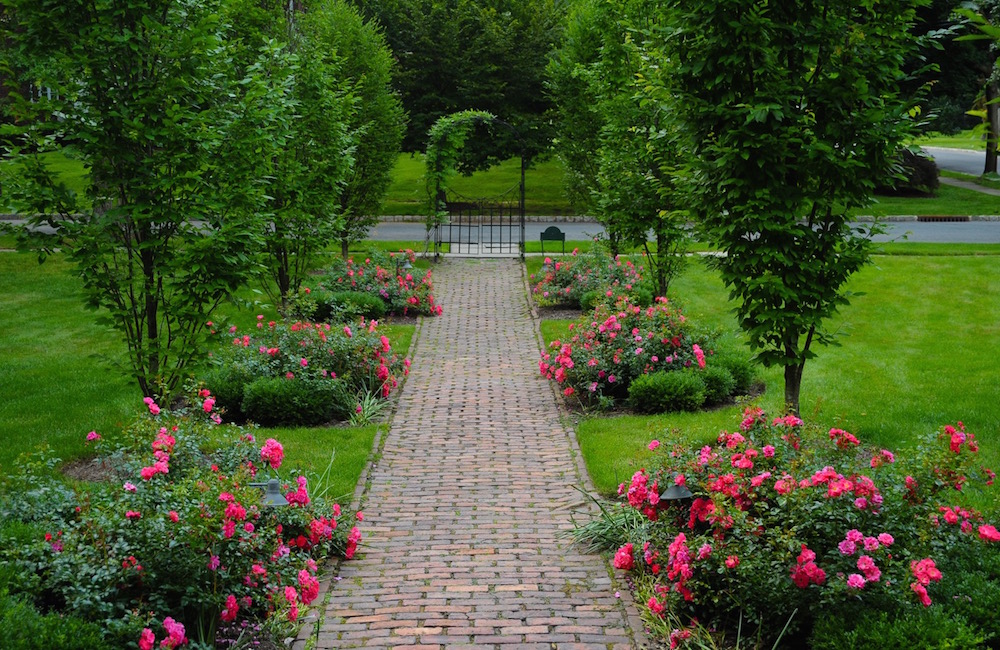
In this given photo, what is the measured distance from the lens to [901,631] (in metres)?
4.78

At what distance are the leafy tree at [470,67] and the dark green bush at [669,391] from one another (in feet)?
75.4

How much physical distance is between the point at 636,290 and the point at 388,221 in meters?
18.0

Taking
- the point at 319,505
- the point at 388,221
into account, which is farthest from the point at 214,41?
the point at 388,221

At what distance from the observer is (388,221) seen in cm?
3209

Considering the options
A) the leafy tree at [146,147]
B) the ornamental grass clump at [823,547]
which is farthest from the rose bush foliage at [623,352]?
the ornamental grass clump at [823,547]

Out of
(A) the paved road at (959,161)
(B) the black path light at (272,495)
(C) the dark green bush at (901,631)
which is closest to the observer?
(C) the dark green bush at (901,631)

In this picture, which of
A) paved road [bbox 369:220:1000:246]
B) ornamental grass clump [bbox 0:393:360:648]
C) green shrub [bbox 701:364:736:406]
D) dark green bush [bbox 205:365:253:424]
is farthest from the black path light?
paved road [bbox 369:220:1000:246]

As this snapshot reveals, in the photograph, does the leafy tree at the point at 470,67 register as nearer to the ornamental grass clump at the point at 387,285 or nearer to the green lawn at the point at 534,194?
the green lawn at the point at 534,194

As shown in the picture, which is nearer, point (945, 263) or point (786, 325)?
point (786, 325)

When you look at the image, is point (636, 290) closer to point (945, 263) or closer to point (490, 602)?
point (945, 263)

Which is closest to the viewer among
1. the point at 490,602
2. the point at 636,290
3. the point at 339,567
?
the point at 490,602

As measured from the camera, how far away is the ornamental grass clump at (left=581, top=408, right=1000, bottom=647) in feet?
16.7

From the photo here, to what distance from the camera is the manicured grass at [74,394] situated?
342 inches

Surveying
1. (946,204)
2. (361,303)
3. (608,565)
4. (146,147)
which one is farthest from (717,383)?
(946,204)
